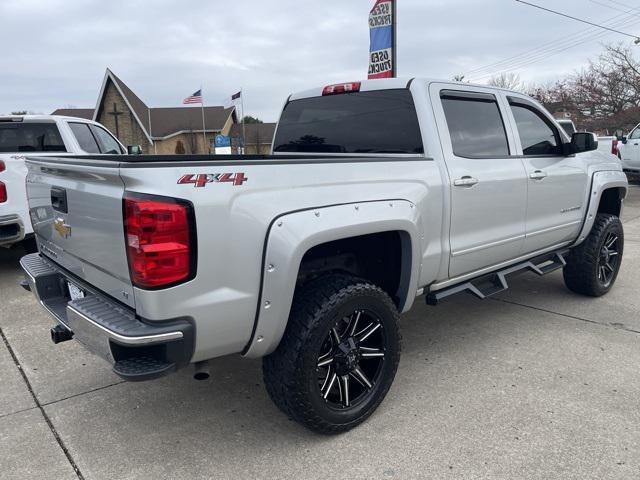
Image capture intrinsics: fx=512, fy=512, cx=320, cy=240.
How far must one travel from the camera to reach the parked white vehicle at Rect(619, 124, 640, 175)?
14.3 metres

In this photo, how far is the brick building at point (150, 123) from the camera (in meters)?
41.3

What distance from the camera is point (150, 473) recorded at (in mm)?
2469

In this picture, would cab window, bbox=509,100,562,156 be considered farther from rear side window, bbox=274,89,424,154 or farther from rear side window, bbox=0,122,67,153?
rear side window, bbox=0,122,67,153

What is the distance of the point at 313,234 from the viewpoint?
2400 millimetres

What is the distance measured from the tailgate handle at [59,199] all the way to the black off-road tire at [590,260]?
4.35m

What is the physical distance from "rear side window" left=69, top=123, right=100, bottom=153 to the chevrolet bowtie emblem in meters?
4.79

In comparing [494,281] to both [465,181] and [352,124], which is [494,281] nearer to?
[465,181]

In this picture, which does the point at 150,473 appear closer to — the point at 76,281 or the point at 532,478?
the point at 76,281

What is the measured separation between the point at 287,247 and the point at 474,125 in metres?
2.01

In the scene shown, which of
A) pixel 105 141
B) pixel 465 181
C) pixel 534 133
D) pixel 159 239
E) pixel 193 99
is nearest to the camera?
pixel 159 239

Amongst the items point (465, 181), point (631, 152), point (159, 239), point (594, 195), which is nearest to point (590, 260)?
point (594, 195)

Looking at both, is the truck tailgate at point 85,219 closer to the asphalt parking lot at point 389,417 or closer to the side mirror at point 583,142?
the asphalt parking lot at point 389,417

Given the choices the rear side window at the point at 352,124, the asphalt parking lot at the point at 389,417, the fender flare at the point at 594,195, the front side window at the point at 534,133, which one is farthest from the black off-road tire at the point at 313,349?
the fender flare at the point at 594,195

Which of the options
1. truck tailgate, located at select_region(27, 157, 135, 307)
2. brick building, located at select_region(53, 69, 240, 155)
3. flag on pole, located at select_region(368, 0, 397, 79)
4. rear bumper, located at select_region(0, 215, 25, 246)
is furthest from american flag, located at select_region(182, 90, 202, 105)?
truck tailgate, located at select_region(27, 157, 135, 307)
